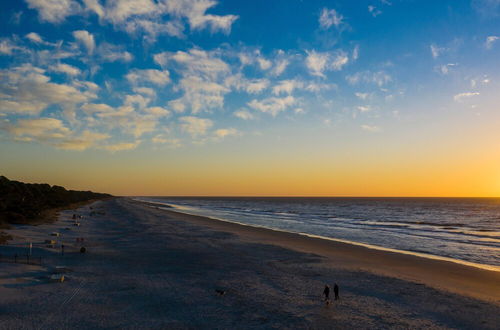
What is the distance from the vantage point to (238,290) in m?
19.4

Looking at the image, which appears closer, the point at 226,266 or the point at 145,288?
the point at 145,288

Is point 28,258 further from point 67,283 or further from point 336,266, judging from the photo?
point 336,266

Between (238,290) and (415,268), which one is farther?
(415,268)

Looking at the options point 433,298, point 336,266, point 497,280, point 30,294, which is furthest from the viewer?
point 336,266

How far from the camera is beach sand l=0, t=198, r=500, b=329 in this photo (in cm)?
1491

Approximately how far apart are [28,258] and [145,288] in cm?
1199

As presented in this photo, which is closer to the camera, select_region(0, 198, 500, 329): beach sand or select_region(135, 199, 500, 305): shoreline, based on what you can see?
select_region(0, 198, 500, 329): beach sand

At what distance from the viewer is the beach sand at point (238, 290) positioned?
14906 mm

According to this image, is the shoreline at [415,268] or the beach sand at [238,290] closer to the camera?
the beach sand at [238,290]

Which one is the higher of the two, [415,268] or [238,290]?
[238,290]

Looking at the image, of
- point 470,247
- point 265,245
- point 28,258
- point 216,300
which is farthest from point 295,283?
point 470,247

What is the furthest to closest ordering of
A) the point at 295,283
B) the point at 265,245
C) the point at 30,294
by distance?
1. the point at 265,245
2. the point at 295,283
3. the point at 30,294

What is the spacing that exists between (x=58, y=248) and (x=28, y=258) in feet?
18.3

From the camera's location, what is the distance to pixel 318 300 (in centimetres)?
1766
